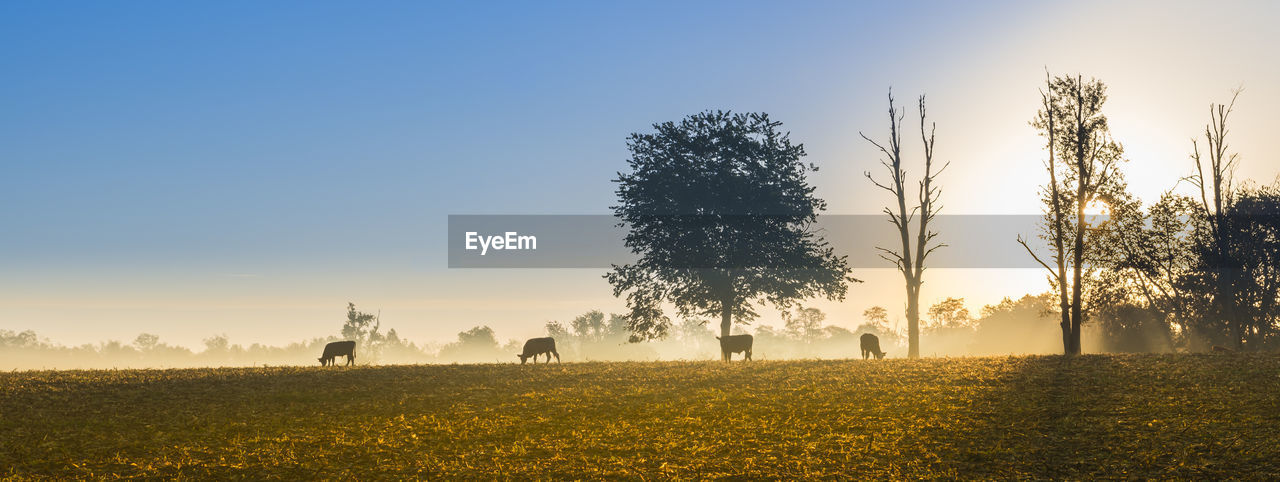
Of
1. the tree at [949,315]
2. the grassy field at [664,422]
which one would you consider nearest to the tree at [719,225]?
→ the grassy field at [664,422]

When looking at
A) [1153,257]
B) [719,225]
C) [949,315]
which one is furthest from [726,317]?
[949,315]

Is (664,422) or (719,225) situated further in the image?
(719,225)

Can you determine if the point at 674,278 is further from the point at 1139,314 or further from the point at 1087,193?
the point at 1139,314

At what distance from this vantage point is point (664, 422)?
19828mm

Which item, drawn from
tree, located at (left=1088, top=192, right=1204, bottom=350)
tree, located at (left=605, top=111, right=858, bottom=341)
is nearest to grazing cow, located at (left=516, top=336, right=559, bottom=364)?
tree, located at (left=605, top=111, right=858, bottom=341)

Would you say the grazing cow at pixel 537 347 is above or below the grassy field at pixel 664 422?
above

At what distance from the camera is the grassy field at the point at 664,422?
16000mm

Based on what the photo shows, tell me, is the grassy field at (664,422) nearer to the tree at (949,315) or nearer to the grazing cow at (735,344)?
the grazing cow at (735,344)

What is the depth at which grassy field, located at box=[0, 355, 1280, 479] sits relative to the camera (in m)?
16.0

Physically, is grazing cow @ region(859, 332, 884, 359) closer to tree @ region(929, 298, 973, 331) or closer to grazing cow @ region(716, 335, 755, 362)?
grazing cow @ region(716, 335, 755, 362)

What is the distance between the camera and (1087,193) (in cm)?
3847

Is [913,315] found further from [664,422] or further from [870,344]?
[664,422]

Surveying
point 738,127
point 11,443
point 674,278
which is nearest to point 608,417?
point 11,443

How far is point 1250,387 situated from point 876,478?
13.1 meters
